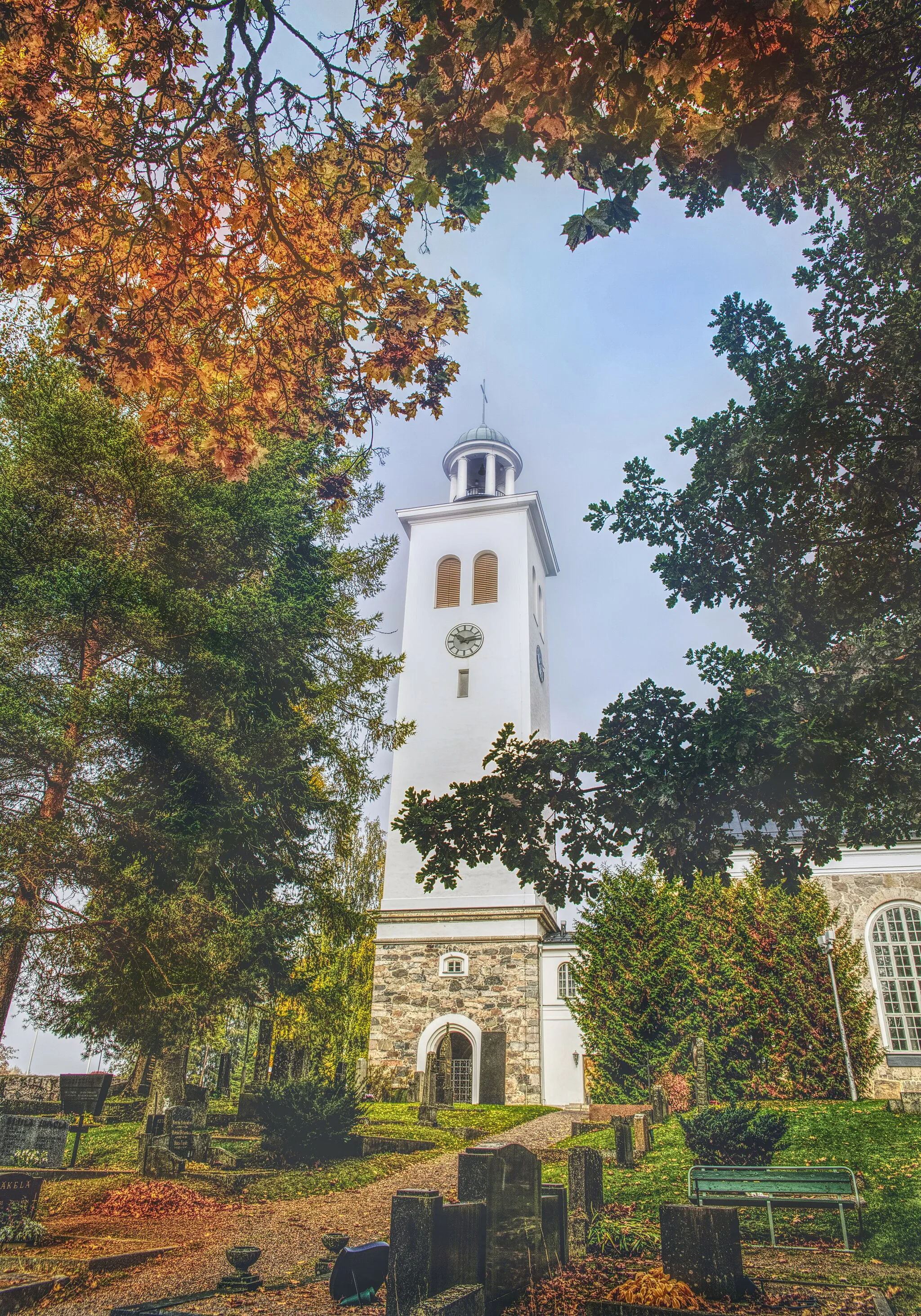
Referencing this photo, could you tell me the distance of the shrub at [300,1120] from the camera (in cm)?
1130

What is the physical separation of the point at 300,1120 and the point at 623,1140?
15.3 ft

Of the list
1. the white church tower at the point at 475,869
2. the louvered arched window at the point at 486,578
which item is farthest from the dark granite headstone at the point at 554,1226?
the louvered arched window at the point at 486,578

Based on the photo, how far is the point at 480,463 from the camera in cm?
3341

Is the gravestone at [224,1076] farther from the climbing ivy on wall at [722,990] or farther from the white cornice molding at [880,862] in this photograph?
the white cornice molding at [880,862]

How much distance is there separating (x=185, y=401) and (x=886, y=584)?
21.2ft

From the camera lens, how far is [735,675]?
716 cm

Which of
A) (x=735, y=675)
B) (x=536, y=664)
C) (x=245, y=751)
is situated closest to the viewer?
(x=735, y=675)

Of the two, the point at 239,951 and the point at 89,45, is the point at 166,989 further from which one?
the point at 89,45

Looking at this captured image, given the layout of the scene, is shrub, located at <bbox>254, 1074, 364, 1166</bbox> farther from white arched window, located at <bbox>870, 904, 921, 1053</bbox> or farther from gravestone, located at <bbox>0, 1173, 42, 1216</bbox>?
white arched window, located at <bbox>870, 904, 921, 1053</bbox>

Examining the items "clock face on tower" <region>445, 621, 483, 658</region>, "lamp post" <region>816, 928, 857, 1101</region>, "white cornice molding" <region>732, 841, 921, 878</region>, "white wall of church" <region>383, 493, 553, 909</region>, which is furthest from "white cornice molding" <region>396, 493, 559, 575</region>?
"lamp post" <region>816, 928, 857, 1101</region>

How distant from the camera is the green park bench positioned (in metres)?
6.88

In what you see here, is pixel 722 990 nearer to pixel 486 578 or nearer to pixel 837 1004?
pixel 837 1004

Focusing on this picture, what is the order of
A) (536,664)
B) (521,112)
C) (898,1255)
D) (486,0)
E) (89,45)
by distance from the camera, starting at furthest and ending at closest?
(536,664), (898,1255), (89,45), (521,112), (486,0)

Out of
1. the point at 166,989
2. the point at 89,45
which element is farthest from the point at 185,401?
the point at 166,989
